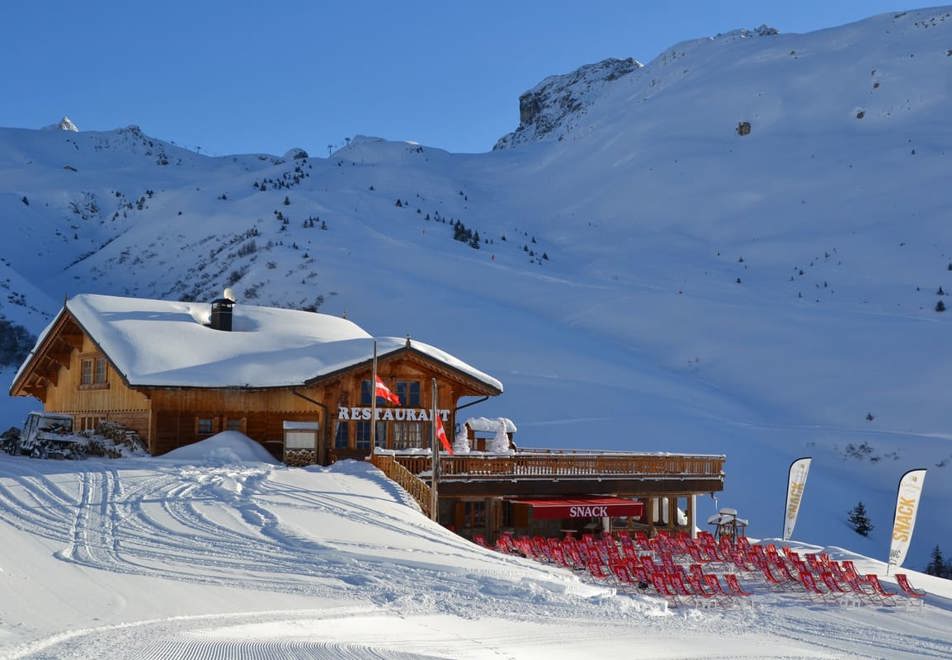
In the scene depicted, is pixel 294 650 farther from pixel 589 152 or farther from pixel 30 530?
pixel 589 152

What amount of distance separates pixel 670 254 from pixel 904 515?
164ft

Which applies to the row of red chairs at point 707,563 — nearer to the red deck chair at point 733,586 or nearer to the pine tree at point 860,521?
the red deck chair at point 733,586

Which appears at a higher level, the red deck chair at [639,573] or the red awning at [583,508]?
the red awning at [583,508]

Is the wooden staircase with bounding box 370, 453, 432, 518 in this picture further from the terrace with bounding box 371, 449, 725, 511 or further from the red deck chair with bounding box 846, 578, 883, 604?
the red deck chair with bounding box 846, 578, 883, 604

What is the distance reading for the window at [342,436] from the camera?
1218 inches

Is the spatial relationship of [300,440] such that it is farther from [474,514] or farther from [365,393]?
[474,514]

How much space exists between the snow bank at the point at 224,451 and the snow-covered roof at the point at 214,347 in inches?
61.8

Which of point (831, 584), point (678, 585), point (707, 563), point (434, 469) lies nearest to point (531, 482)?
point (434, 469)

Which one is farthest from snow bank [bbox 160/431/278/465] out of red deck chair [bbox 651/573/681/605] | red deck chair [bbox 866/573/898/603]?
red deck chair [bbox 866/573/898/603]

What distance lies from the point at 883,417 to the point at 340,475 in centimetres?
2877

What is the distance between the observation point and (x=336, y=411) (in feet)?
101

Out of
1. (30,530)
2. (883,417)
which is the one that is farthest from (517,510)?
(883,417)

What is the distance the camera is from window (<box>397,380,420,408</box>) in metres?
32.2

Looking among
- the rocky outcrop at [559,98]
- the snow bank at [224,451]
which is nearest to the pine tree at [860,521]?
the snow bank at [224,451]
